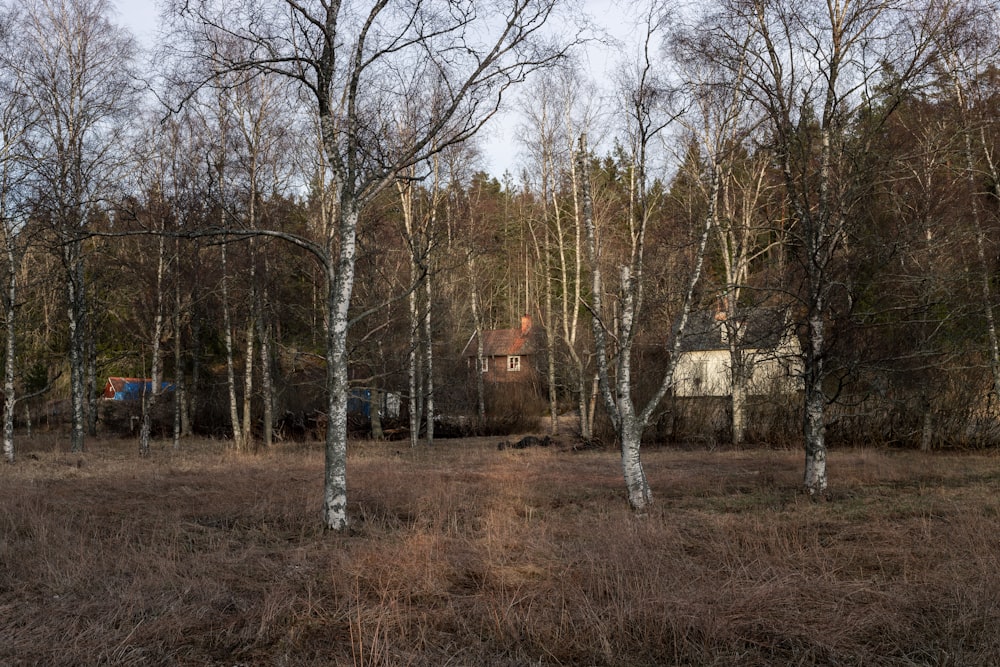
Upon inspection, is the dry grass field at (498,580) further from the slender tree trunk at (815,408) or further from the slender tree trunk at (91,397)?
the slender tree trunk at (91,397)

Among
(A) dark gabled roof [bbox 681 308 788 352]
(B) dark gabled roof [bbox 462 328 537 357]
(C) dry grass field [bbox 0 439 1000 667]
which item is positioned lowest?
(C) dry grass field [bbox 0 439 1000 667]

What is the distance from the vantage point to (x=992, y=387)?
56.6 ft

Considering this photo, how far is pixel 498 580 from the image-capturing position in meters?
5.25

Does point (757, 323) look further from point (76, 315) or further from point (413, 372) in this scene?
point (76, 315)

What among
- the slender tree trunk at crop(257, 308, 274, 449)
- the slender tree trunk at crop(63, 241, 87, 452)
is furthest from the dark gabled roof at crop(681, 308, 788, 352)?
the slender tree trunk at crop(63, 241, 87, 452)

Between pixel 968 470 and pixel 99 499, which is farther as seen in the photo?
pixel 968 470

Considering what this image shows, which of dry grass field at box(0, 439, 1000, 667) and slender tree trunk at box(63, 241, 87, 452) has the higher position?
slender tree trunk at box(63, 241, 87, 452)

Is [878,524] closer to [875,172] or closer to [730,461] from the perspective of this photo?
[875,172]

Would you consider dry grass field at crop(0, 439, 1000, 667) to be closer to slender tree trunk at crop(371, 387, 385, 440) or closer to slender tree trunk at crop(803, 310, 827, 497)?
slender tree trunk at crop(803, 310, 827, 497)

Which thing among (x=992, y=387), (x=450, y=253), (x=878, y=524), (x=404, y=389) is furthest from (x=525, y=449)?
(x=878, y=524)

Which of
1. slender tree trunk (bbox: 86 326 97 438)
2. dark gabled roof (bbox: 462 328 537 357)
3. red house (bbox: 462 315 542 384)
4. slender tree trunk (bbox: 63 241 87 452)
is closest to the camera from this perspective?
slender tree trunk (bbox: 63 241 87 452)

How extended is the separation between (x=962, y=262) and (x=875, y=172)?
9489 mm

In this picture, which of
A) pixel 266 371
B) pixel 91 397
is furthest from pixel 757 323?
pixel 91 397

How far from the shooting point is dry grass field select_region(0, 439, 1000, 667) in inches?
161
